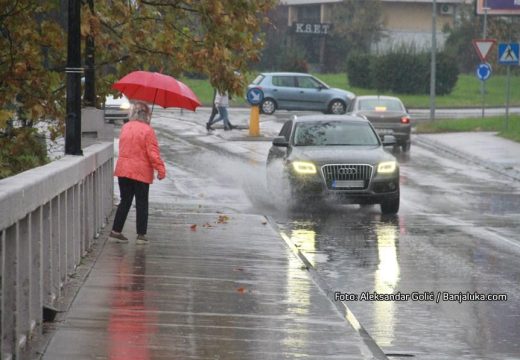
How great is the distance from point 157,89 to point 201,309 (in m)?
5.69

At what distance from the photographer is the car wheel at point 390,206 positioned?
19.7 m

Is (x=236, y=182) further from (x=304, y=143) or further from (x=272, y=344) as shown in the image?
(x=272, y=344)

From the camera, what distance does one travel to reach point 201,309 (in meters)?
10.4

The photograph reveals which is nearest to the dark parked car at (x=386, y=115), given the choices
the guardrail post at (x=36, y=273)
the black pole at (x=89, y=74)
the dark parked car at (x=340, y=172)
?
the dark parked car at (x=340, y=172)

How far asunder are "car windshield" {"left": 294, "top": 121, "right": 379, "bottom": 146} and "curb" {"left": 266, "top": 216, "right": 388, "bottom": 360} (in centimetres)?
518

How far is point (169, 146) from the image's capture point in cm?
3297

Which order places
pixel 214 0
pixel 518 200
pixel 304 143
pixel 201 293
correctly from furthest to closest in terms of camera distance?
pixel 518 200, pixel 304 143, pixel 214 0, pixel 201 293

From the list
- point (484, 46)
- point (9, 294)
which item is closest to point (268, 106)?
point (484, 46)

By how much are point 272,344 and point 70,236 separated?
3.01 meters

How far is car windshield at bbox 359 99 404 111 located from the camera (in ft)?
116

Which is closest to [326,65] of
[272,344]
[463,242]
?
[463,242]

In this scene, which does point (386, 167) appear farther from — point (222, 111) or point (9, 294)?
point (222, 111)

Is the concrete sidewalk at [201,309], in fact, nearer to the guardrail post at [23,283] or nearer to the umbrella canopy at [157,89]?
the guardrail post at [23,283]

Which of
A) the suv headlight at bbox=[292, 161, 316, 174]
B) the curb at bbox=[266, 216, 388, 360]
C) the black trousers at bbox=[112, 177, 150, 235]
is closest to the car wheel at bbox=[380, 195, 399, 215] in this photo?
the suv headlight at bbox=[292, 161, 316, 174]
